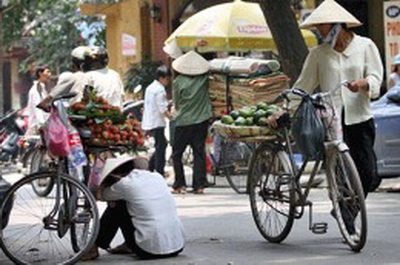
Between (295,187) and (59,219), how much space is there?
1858 mm

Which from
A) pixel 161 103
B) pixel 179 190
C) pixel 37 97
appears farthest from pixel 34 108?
pixel 179 190

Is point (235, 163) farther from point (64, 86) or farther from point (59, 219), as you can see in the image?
point (59, 219)

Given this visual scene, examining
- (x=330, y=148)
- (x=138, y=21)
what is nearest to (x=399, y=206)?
(x=330, y=148)

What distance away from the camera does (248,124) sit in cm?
912

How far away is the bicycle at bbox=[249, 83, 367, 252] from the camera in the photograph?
8.24 meters

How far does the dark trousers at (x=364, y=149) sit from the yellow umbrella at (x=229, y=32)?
344 inches

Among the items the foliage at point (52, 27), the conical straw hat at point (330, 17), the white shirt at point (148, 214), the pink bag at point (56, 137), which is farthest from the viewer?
the foliage at point (52, 27)

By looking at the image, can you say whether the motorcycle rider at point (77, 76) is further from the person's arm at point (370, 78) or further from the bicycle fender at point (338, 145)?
the person's arm at point (370, 78)

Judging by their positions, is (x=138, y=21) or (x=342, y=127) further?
(x=138, y=21)

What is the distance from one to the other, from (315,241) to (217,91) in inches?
243

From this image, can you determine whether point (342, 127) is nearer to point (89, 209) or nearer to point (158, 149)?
point (89, 209)

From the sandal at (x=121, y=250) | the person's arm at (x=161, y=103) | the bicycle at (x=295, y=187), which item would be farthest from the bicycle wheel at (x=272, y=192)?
the person's arm at (x=161, y=103)

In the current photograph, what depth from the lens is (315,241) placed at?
9.18m

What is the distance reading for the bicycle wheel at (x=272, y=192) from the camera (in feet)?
28.9
